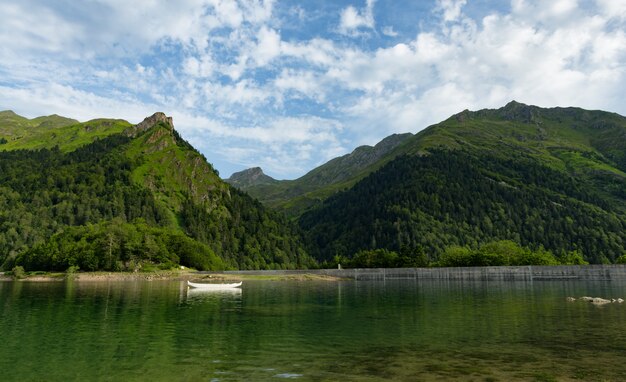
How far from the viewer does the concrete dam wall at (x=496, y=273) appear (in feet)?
533

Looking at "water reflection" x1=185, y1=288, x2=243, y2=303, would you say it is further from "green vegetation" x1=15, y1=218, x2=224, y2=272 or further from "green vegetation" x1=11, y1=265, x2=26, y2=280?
"green vegetation" x1=11, y1=265, x2=26, y2=280

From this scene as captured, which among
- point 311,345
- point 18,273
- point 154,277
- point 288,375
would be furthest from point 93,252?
point 288,375

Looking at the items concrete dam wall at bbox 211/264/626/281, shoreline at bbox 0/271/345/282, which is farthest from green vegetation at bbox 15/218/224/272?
concrete dam wall at bbox 211/264/626/281

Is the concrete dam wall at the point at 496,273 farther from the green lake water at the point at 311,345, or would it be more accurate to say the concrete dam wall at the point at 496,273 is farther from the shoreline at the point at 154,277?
the green lake water at the point at 311,345

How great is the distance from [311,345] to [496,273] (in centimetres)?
15952

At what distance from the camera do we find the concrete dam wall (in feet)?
533

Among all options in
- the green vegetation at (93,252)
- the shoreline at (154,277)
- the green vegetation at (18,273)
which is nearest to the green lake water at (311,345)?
the shoreline at (154,277)

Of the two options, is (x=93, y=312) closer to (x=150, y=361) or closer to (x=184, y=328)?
(x=184, y=328)

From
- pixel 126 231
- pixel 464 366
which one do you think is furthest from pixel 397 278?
pixel 464 366

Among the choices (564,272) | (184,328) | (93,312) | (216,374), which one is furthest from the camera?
(564,272)

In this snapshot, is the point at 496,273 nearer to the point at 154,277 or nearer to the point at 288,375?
the point at 154,277

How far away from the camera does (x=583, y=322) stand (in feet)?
166

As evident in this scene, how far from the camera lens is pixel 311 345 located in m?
37.6

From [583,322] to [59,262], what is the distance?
623 ft
